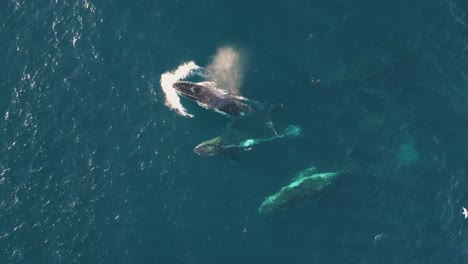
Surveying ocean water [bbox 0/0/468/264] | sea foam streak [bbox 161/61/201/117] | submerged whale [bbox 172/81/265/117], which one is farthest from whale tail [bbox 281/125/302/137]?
sea foam streak [bbox 161/61/201/117]

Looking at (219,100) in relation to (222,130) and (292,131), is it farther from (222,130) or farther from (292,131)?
(292,131)

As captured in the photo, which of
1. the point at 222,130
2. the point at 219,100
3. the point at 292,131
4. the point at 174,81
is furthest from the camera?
the point at 174,81

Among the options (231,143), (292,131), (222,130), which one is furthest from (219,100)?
(292,131)

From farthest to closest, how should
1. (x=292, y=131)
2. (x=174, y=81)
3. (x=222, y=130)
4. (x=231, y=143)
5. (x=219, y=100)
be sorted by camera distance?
(x=174, y=81) → (x=222, y=130) → (x=219, y=100) → (x=292, y=131) → (x=231, y=143)

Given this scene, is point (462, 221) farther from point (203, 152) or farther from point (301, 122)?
point (203, 152)

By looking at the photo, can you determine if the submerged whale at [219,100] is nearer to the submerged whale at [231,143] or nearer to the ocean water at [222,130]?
the ocean water at [222,130]

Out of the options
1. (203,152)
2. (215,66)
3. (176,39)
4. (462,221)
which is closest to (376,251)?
(462,221)
